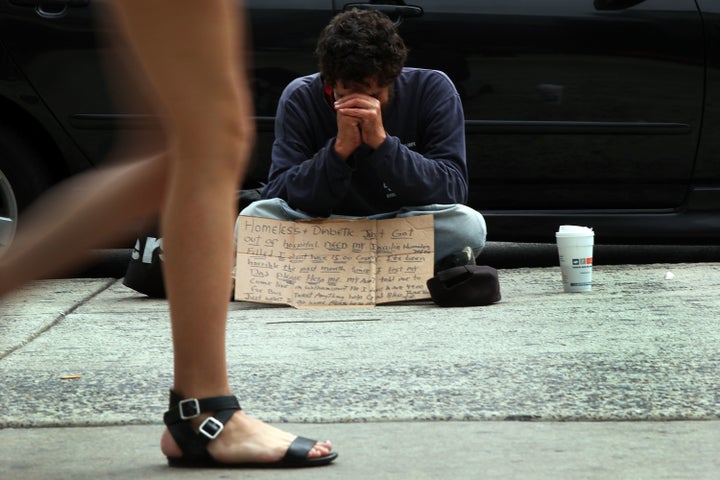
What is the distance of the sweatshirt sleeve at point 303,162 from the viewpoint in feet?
14.1

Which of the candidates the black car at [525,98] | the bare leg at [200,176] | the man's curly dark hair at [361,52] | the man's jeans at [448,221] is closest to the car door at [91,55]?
the black car at [525,98]

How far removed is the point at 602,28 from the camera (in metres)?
4.95

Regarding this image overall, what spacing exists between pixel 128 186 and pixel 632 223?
330 centimetres

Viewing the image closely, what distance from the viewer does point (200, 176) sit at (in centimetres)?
207

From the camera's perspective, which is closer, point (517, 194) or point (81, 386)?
point (81, 386)

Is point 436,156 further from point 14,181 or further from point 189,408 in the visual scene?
point 189,408

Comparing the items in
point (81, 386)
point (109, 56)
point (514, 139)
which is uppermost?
point (109, 56)

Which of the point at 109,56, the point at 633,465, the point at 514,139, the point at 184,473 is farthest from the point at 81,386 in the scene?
the point at 514,139

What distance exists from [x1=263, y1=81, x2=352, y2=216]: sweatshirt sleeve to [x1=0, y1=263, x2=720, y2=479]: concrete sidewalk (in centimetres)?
40

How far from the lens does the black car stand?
4902 millimetres

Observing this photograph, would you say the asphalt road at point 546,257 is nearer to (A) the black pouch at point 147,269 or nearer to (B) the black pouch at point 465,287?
(A) the black pouch at point 147,269

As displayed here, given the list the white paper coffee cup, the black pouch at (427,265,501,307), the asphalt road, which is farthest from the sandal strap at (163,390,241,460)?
the asphalt road

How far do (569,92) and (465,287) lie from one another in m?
1.19

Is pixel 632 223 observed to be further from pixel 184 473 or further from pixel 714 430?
pixel 184 473
